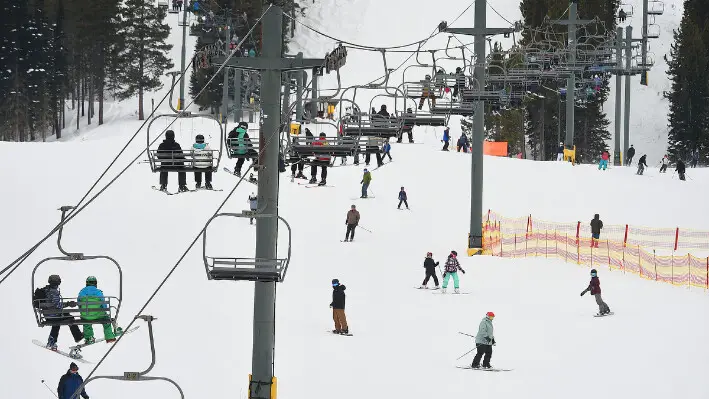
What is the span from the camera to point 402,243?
118 ft

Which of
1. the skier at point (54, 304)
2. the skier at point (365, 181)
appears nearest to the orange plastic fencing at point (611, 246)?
the skier at point (365, 181)

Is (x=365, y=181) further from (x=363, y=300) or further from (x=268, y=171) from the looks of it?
(x=268, y=171)

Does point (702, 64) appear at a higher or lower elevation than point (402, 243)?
higher

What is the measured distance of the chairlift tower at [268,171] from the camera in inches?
618

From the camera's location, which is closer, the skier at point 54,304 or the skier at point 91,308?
the skier at point 91,308

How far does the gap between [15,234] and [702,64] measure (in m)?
53.1

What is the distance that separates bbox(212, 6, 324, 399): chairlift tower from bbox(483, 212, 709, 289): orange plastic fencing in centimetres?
1591

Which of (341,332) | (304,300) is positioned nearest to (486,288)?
(304,300)

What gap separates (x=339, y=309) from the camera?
23594mm

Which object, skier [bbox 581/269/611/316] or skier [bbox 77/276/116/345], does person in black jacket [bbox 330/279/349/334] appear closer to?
skier [bbox 581/269/611/316]

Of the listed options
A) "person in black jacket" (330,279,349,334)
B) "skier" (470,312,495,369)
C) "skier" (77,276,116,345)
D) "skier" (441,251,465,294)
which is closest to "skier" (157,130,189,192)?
"skier" (77,276,116,345)

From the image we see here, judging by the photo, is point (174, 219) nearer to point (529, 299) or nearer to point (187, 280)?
point (187, 280)

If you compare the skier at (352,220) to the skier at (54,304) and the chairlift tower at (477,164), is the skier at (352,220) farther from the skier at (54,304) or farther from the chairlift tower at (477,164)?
the skier at (54,304)

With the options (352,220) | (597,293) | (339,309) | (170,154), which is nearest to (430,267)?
(597,293)
